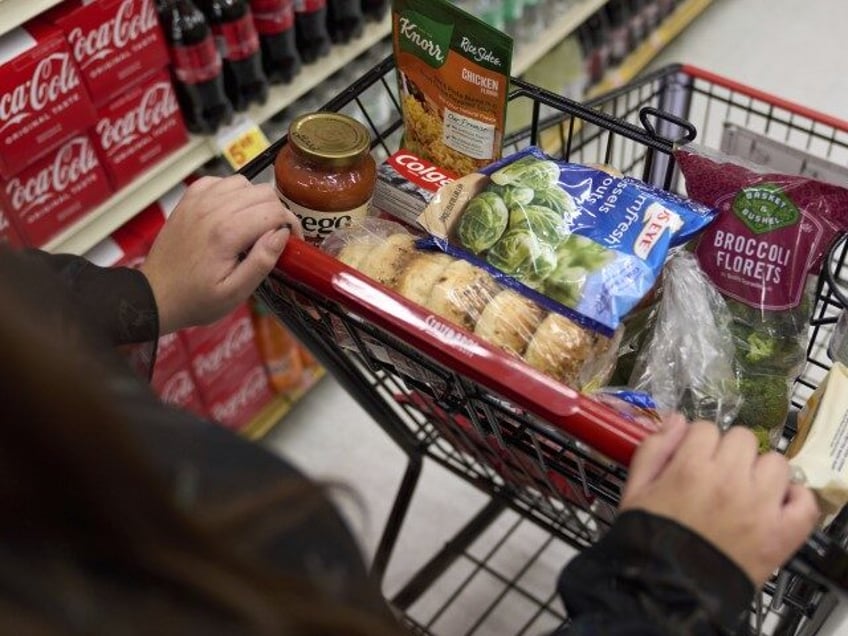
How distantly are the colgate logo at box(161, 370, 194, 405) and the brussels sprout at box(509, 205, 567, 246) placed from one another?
105cm

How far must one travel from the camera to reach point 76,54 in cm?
147

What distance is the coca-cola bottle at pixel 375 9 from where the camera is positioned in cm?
199

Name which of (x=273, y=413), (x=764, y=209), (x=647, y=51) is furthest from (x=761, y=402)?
(x=647, y=51)

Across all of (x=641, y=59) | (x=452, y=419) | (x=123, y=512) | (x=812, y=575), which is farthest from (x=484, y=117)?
(x=641, y=59)

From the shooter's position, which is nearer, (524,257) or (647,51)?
(524,257)

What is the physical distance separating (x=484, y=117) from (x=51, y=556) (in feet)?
2.25

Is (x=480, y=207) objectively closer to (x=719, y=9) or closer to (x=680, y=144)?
(x=680, y=144)

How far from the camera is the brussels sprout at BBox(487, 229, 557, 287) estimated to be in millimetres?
996

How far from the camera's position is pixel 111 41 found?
150cm

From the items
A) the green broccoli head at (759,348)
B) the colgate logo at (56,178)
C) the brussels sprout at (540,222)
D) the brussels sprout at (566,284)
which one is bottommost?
the colgate logo at (56,178)

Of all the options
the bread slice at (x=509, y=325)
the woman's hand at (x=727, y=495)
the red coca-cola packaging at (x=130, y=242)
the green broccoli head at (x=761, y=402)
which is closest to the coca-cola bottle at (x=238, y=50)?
the red coca-cola packaging at (x=130, y=242)

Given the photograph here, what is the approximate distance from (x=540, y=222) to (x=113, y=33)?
81 cm

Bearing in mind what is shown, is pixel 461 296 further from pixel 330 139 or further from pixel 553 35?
pixel 553 35

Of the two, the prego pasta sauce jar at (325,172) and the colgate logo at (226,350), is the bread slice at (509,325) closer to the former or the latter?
the prego pasta sauce jar at (325,172)
